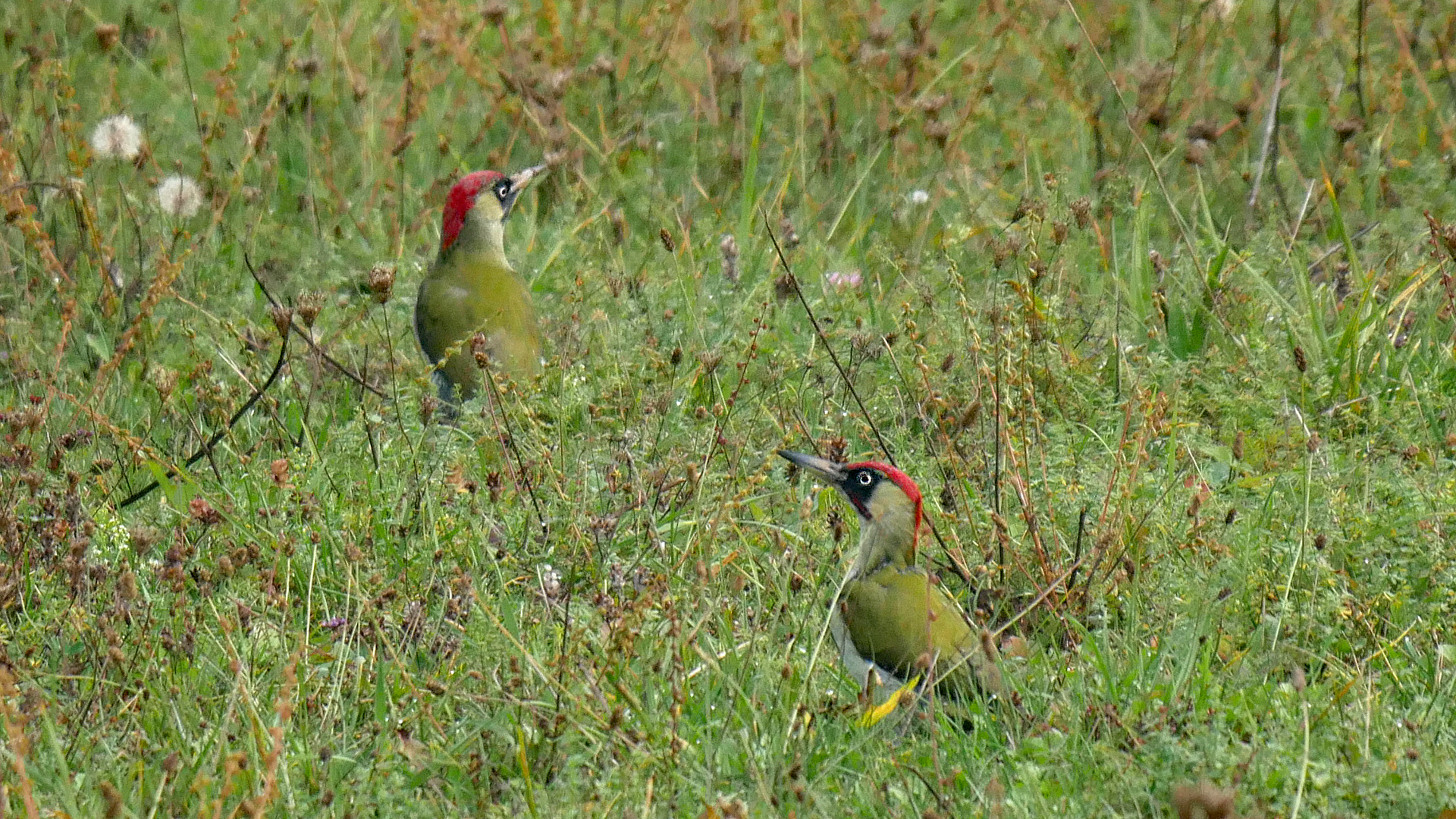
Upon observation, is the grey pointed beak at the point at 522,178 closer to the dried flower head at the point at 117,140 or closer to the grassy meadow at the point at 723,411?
the grassy meadow at the point at 723,411

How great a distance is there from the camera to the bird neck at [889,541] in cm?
388

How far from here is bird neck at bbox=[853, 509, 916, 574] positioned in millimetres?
3877

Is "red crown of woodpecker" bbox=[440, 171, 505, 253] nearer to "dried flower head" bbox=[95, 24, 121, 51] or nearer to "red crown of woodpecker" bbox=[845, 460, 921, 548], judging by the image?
"dried flower head" bbox=[95, 24, 121, 51]

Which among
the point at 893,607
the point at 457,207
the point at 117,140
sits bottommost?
the point at 893,607

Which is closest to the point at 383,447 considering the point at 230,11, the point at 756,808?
Answer: the point at 756,808

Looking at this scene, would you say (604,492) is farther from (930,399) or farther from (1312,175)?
(1312,175)

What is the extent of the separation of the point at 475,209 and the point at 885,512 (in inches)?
91.6

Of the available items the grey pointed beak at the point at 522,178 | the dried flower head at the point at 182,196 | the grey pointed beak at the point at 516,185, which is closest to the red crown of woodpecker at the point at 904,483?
the grey pointed beak at the point at 516,185

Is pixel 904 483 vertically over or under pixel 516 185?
under

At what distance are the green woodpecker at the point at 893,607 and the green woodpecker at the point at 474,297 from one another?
4.76ft

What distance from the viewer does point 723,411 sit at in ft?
15.2

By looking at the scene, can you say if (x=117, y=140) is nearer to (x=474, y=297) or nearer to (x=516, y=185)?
(x=516, y=185)

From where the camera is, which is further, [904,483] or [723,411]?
[723,411]

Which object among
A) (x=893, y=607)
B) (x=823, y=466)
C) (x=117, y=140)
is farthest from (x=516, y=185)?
(x=893, y=607)
